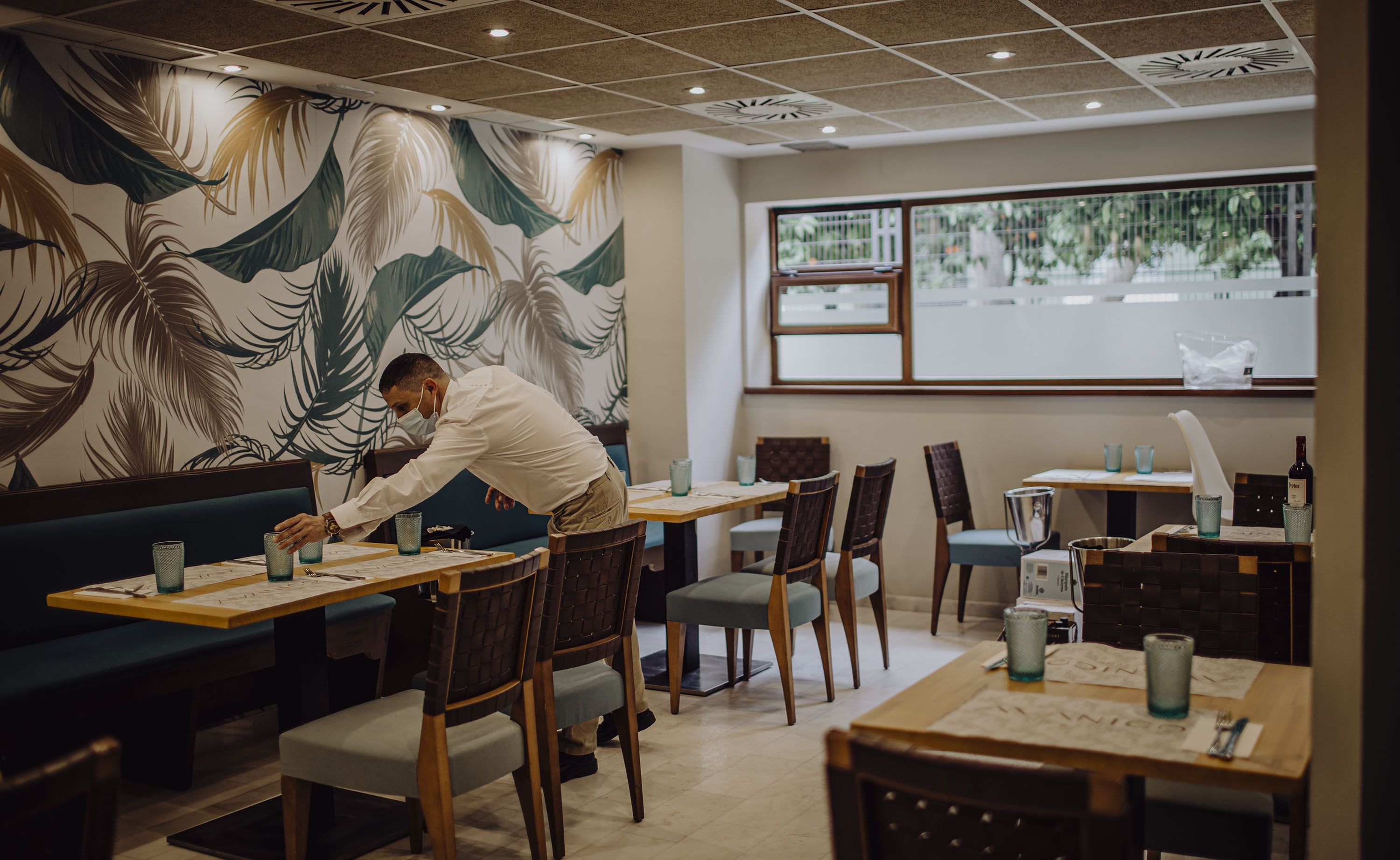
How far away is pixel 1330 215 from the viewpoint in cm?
177

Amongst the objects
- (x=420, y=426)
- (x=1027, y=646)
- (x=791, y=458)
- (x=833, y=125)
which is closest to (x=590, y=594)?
(x=1027, y=646)

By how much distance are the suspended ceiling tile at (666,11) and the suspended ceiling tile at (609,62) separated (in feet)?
0.88

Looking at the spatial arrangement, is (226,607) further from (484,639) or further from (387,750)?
(484,639)

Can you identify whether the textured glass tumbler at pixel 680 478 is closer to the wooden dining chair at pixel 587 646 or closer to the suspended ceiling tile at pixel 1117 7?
the wooden dining chair at pixel 587 646

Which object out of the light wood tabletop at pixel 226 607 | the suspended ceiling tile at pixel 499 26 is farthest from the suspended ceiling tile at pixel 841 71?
the light wood tabletop at pixel 226 607

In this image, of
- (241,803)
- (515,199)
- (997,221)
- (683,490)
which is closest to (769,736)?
(683,490)

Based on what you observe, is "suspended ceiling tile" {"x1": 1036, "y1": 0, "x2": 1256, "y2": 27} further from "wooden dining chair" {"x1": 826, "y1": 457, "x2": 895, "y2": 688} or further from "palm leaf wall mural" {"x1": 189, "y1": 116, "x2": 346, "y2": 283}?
"palm leaf wall mural" {"x1": 189, "y1": 116, "x2": 346, "y2": 283}

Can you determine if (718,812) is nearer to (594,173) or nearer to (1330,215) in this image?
(1330,215)

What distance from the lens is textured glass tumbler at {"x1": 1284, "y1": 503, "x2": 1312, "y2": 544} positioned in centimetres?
352

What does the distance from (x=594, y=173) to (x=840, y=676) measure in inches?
130

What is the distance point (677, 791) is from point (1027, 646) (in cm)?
206

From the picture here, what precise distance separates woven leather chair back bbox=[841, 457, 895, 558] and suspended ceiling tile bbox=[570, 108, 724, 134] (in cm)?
203

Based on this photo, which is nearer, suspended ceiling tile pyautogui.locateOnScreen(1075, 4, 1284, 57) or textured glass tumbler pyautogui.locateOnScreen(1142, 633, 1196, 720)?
textured glass tumbler pyautogui.locateOnScreen(1142, 633, 1196, 720)

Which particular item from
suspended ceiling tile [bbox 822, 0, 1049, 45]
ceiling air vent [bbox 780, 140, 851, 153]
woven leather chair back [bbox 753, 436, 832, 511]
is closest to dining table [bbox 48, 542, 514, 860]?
suspended ceiling tile [bbox 822, 0, 1049, 45]
